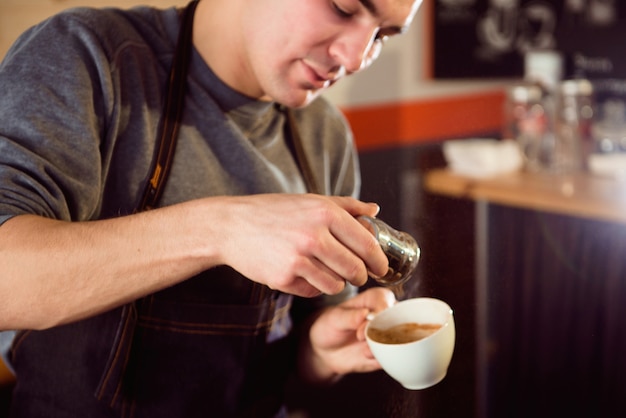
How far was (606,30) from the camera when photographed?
9.57ft

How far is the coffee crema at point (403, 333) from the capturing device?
3.69ft

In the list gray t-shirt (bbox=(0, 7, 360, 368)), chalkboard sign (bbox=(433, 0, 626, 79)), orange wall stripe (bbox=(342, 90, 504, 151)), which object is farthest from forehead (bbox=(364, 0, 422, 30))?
chalkboard sign (bbox=(433, 0, 626, 79))

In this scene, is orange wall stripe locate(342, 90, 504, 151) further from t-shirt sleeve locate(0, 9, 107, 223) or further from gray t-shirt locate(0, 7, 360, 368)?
t-shirt sleeve locate(0, 9, 107, 223)

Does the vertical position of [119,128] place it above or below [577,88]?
above

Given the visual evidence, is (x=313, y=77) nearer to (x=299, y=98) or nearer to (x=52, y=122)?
(x=299, y=98)

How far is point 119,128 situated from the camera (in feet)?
4.03

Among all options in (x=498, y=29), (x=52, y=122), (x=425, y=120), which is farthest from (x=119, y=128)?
(x=498, y=29)

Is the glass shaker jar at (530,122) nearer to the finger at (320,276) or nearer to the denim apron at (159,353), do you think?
the denim apron at (159,353)

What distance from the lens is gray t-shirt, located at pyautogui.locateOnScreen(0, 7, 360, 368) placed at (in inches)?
41.3

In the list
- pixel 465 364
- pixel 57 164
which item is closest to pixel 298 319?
pixel 465 364

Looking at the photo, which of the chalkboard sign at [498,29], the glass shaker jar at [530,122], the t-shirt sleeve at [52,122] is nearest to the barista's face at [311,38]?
the t-shirt sleeve at [52,122]

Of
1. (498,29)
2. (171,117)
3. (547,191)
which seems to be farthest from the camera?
(498,29)

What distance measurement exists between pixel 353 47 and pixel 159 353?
60 centimetres

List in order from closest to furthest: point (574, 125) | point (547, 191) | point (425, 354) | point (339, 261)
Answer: point (339, 261), point (425, 354), point (547, 191), point (574, 125)
